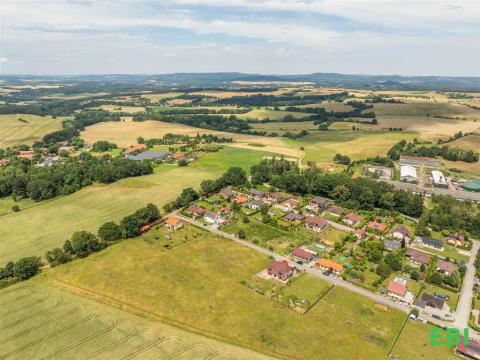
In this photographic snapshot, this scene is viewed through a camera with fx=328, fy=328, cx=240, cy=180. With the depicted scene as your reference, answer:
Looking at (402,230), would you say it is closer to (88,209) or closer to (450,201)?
(450,201)

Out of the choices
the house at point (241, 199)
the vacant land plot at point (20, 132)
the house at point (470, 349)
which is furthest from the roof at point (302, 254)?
the vacant land plot at point (20, 132)

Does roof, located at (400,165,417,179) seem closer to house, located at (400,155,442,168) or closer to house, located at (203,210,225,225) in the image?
house, located at (400,155,442,168)

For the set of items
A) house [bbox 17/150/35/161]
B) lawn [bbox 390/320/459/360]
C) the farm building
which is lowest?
lawn [bbox 390/320/459/360]

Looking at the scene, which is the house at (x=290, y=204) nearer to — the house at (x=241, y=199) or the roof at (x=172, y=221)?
the house at (x=241, y=199)

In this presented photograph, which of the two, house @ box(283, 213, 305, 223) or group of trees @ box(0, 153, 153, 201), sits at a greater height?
group of trees @ box(0, 153, 153, 201)

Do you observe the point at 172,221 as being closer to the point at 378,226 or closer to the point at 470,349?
the point at 378,226

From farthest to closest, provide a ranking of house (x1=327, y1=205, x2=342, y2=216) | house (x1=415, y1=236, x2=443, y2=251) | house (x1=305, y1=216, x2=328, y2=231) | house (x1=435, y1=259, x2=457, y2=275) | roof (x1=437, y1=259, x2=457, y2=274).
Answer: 1. house (x1=327, y1=205, x2=342, y2=216)
2. house (x1=305, y1=216, x2=328, y2=231)
3. house (x1=415, y1=236, x2=443, y2=251)
4. roof (x1=437, y1=259, x2=457, y2=274)
5. house (x1=435, y1=259, x2=457, y2=275)

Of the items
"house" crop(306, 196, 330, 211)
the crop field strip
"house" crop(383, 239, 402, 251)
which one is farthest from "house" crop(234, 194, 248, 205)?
the crop field strip
